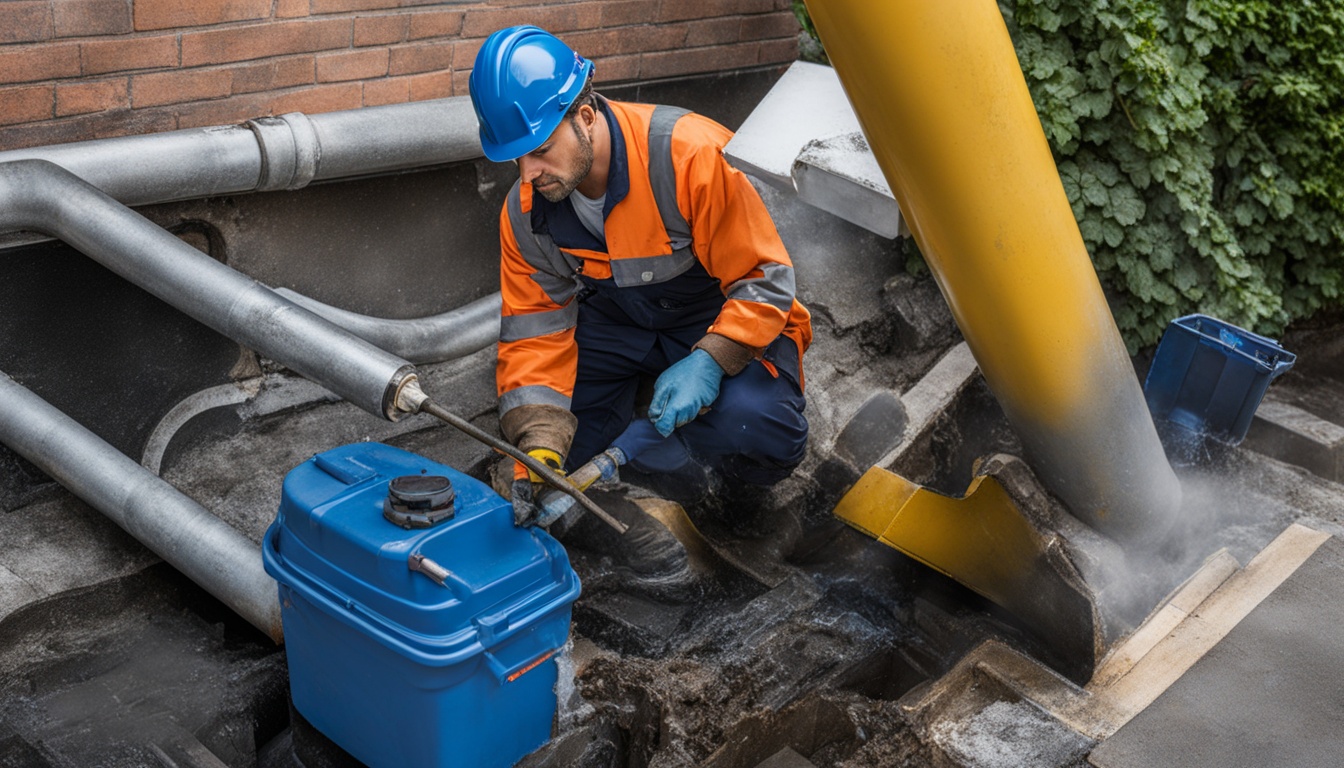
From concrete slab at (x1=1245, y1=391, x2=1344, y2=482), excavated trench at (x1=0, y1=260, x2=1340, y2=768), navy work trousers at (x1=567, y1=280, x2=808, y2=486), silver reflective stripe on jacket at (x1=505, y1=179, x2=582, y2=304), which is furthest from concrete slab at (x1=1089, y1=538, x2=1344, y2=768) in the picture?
silver reflective stripe on jacket at (x1=505, y1=179, x2=582, y2=304)

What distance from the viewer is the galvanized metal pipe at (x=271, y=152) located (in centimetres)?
314

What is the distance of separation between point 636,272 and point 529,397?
50 centimetres

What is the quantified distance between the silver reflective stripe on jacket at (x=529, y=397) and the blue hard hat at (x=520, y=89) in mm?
740

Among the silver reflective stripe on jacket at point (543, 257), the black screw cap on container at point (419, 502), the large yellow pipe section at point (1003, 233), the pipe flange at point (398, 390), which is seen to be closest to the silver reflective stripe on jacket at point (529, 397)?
the silver reflective stripe on jacket at point (543, 257)

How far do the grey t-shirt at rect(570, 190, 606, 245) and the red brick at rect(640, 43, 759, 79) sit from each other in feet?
4.87

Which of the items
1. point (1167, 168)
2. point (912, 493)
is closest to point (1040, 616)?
point (912, 493)

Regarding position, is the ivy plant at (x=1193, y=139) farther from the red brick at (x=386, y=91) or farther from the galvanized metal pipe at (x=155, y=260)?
the galvanized metal pipe at (x=155, y=260)

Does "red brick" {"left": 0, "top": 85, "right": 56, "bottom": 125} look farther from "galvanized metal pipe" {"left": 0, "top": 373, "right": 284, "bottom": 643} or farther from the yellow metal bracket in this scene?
the yellow metal bracket

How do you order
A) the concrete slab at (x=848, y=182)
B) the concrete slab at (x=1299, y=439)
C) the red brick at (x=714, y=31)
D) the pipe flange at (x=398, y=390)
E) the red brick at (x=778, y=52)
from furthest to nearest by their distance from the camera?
the red brick at (x=778, y=52) → the red brick at (x=714, y=31) → the concrete slab at (x=1299, y=439) → the concrete slab at (x=848, y=182) → the pipe flange at (x=398, y=390)

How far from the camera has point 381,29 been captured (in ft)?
12.6

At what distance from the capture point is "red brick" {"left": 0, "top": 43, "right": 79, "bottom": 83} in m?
3.08

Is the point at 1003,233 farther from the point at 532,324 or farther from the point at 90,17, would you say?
the point at 90,17

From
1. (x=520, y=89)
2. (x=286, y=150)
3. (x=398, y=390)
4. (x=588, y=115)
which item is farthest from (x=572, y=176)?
(x=286, y=150)

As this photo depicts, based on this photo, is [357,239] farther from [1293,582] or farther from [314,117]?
[1293,582]
